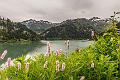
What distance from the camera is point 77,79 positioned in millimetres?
5555

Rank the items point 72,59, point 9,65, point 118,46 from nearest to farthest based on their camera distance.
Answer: point 9,65, point 72,59, point 118,46

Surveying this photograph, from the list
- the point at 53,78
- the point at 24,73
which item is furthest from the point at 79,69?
the point at 24,73

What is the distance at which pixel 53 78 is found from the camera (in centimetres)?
511

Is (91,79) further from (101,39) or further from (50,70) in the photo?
(101,39)

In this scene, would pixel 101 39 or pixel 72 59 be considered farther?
pixel 101 39

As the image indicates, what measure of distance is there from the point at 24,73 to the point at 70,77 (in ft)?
2.91

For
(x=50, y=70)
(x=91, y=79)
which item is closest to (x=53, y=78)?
(x=50, y=70)

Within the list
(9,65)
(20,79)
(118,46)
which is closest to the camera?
(20,79)

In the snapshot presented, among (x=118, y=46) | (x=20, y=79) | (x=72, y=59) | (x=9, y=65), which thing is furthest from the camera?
(x=118, y=46)

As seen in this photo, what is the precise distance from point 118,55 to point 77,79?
1.09 metres

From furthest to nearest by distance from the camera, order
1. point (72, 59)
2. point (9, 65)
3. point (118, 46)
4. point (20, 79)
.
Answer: point (118, 46), point (72, 59), point (9, 65), point (20, 79)

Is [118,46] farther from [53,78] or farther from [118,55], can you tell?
[53,78]

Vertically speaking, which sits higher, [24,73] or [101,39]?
[101,39]

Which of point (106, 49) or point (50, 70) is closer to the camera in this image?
point (50, 70)
